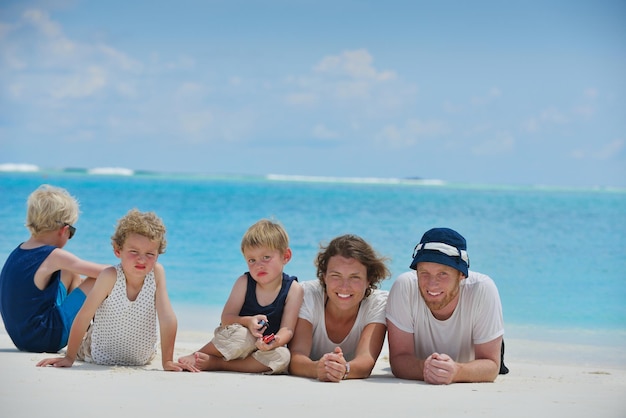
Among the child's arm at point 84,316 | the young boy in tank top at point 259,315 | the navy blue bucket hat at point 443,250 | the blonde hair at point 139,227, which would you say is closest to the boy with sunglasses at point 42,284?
the child's arm at point 84,316

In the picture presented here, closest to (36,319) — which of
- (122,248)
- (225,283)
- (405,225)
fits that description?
(122,248)

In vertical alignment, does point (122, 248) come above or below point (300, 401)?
above

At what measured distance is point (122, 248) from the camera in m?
4.62

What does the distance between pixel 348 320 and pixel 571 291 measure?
8.29 metres

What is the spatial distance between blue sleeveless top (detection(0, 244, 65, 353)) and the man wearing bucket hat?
2.25 meters

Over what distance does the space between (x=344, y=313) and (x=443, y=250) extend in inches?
31.2

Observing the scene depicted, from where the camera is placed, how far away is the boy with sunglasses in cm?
499

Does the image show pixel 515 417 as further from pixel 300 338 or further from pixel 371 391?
pixel 300 338

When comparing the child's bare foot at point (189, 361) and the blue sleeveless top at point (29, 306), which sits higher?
the blue sleeveless top at point (29, 306)

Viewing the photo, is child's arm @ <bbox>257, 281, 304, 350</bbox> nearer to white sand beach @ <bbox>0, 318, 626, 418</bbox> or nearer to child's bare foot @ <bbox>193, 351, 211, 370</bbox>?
white sand beach @ <bbox>0, 318, 626, 418</bbox>

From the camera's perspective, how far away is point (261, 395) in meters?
3.89

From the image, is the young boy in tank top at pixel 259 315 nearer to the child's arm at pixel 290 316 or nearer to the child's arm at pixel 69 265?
the child's arm at pixel 290 316

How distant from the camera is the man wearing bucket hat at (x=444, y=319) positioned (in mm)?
4328

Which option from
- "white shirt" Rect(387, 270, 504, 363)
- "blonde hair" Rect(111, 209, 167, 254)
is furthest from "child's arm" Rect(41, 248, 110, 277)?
"white shirt" Rect(387, 270, 504, 363)
